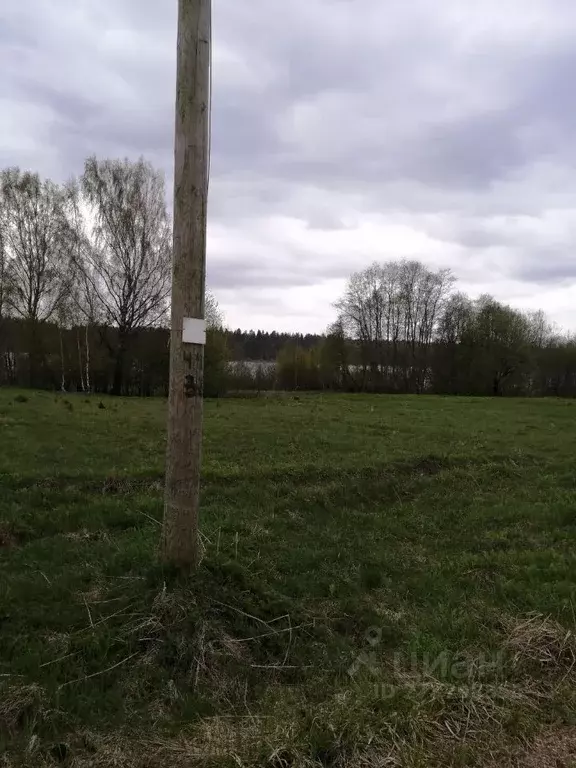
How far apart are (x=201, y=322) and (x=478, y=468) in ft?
27.3

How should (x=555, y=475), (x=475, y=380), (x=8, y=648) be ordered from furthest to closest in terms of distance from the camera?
(x=475, y=380) → (x=555, y=475) → (x=8, y=648)

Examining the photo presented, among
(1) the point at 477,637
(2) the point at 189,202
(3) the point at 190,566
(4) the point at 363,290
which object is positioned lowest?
(1) the point at 477,637

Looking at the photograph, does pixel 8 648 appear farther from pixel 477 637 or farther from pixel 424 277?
pixel 424 277

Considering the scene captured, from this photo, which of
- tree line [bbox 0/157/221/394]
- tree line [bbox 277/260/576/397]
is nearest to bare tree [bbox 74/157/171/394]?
tree line [bbox 0/157/221/394]

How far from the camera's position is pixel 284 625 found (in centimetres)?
409

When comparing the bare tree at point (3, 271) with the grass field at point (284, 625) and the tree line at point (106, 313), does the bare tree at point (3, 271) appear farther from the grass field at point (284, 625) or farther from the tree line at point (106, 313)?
the grass field at point (284, 625)

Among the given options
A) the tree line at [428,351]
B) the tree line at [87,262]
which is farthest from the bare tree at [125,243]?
the tree line at [428,351]

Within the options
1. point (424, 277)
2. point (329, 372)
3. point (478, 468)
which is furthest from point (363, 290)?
point (478, 468)

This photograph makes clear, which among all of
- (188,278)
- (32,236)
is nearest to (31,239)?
(32,236)

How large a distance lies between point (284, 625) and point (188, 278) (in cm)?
257

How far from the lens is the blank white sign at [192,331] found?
13.5ft

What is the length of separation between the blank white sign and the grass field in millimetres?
1684

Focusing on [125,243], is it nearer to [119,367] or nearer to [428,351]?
[119,367]

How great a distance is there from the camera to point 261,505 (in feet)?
25.8
